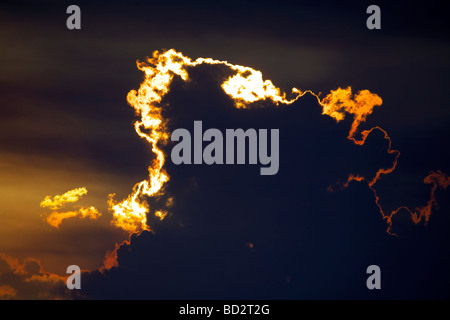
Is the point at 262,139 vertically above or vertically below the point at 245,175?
below

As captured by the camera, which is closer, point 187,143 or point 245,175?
point 187,143

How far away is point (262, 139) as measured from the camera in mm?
50844
